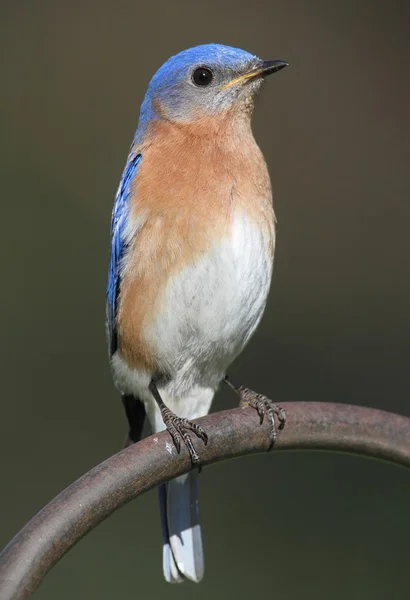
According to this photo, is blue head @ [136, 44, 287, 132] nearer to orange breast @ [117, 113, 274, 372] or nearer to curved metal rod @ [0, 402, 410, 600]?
orange breast @ [117, 113, 274, 372]

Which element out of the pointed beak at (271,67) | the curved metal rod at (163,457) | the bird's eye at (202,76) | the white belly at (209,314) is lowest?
the curved metal rod at (163,457)

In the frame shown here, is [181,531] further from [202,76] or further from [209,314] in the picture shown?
[202,76]

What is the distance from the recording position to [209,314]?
3896 millimetres

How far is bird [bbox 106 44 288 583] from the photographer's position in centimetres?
381

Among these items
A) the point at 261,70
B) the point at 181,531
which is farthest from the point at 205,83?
the point at 181,531

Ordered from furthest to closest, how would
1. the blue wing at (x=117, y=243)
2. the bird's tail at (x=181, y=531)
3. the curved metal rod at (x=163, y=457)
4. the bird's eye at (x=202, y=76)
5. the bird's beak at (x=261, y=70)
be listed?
the bird's eye at (x=202, y=76) < the bird's beak at (x=261, y=70) < the blue wing at (x=117, y=243) < the bird's tail at (x=181, y=531) < the curved metal rod at (x=163, y=457)

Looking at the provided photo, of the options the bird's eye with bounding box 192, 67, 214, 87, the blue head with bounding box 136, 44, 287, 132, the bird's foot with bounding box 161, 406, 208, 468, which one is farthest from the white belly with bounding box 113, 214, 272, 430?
the bird's eye with bounding box 192, 67, 214, 87

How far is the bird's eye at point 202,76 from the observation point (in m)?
4.38

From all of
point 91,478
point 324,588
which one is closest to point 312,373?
point 324,588

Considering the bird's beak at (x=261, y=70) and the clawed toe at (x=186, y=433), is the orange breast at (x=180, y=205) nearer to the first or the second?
the bird's beak at (x=261, y=70)

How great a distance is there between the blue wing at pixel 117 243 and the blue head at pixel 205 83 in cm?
32

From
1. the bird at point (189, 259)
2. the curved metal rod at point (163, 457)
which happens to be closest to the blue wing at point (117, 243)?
the bird at point (189, 259)

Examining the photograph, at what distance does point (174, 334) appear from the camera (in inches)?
156

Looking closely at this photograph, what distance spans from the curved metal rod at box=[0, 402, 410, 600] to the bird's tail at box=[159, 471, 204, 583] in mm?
703
